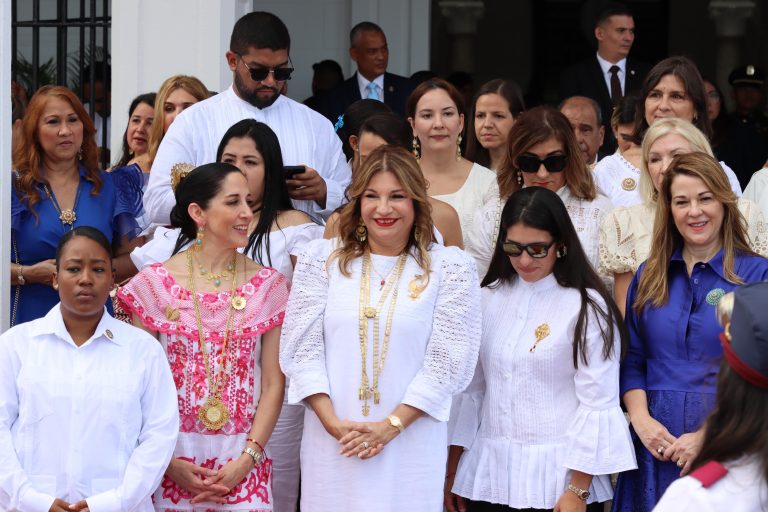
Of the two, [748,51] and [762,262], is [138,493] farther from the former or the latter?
[748,51]

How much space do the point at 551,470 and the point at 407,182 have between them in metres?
1.17

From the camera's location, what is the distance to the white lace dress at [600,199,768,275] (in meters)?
5.51

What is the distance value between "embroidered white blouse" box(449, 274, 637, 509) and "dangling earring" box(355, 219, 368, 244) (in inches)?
22.6

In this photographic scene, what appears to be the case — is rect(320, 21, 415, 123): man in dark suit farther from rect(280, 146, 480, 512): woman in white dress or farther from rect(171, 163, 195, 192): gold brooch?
rect(280, 146, 480, 512): woman in white dress

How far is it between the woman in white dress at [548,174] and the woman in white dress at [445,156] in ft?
1.02

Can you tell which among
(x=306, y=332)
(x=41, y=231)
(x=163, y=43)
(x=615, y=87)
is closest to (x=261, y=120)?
(x=41, y=231)

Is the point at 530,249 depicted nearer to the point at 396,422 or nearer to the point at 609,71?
the point at 396,422

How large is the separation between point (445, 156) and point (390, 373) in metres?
1.63

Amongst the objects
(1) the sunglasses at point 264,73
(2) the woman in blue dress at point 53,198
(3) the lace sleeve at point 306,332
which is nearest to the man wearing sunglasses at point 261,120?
(1) the sunglasses at point 264,73

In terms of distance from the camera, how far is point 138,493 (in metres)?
4.78

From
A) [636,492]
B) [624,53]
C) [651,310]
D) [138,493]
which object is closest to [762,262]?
[651,310]

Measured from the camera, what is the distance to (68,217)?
6008 mm

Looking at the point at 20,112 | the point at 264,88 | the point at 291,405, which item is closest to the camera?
the point at 291,405

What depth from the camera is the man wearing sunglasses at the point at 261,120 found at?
6.18 metres
